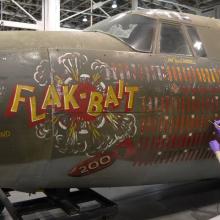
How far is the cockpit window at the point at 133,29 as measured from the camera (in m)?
3.54

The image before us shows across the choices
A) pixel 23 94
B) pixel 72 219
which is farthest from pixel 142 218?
pixel 23 94

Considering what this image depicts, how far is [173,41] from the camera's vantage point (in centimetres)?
377

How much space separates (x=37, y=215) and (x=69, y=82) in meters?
2.01

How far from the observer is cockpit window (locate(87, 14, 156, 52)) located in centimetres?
354

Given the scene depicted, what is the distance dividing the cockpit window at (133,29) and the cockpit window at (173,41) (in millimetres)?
129

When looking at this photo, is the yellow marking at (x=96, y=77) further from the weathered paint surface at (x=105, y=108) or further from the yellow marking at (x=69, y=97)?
the yellow marking at (x=69, y=97)

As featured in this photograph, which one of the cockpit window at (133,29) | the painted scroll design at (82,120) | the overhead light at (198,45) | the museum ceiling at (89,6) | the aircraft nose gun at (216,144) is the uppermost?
the museum ceiling at (89,6)

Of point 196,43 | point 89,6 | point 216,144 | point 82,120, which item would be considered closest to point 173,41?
point 196,43

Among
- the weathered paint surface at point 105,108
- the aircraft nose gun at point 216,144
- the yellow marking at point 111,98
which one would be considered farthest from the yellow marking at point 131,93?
the aircraft nose gun at point 216,144

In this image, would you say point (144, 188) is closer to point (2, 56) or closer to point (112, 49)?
point (112, 49)

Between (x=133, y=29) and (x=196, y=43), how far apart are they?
720mm

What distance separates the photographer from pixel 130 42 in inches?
138

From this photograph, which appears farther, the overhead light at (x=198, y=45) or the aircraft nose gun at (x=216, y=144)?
the overhead light at (x=198, y=45)

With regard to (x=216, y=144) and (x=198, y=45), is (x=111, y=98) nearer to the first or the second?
Answer: (x=216, y=144)
